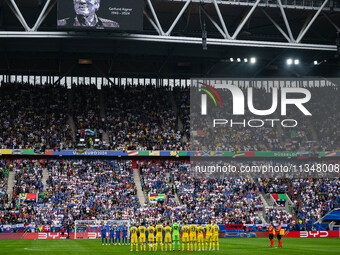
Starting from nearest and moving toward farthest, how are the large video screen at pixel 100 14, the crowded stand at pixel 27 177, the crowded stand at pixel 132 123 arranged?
the large video screen at pixel 100 14 < the crowded stand at pixel 27 177 < the crowded stand at pixel 132 123

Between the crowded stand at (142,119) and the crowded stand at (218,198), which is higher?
the crowded stand at (142,119)

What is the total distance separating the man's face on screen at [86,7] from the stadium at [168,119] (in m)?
0.13

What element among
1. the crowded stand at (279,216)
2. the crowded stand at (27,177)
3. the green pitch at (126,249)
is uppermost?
the crowded stand at (27,177)

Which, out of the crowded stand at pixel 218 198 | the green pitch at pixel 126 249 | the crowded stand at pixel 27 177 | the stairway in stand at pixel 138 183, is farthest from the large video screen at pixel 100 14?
the green pitch at pixel 126 249

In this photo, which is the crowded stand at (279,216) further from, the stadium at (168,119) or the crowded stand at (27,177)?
the crowded stand at (27,177)

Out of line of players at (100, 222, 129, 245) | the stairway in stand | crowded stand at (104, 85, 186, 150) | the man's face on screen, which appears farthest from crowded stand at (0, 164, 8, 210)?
the man's face on screen

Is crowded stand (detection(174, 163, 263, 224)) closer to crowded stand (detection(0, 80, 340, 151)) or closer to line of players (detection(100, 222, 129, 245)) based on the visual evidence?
crowded stand (detection(0, 80, 340, 151))

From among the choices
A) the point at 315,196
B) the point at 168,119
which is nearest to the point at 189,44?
the point at 168,119

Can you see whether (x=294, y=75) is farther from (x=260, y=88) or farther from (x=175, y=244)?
(x=175, y=244)

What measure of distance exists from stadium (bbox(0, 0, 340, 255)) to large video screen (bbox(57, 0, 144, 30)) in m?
0.10

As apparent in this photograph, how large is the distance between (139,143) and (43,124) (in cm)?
1121

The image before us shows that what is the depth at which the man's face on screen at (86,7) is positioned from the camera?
52219 mm

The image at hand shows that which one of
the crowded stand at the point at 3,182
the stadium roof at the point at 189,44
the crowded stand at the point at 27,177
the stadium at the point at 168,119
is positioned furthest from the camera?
the stadium roof at the point at 189,44

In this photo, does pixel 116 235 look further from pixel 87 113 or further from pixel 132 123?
pixel 87 113
